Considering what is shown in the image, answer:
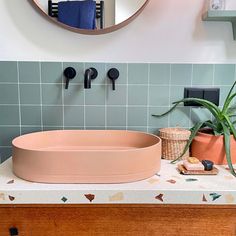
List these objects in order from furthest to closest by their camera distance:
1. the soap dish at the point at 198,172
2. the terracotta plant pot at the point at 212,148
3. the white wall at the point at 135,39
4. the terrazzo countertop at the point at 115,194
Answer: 1. the white wall at the point at 135,39
2. the terracotta plant pot at the point at 212,148
3. the soap dish at the point at 198,172
4. the terrazzo countertop at the point at 115,194

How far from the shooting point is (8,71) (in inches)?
45.9

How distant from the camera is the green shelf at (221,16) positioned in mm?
1016

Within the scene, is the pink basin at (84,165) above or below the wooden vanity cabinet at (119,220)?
above

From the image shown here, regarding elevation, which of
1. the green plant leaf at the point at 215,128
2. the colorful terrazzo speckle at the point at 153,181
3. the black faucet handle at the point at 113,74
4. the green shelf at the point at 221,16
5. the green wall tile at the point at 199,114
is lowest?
the colorful terrazzo speckle at the point at 153,181

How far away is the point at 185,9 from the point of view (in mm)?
1135

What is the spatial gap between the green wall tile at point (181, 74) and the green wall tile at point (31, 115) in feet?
2.13

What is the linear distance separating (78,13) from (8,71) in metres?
0.42

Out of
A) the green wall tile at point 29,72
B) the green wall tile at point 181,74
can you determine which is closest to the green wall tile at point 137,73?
the green wall tile at point 181,74

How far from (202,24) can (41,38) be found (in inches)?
28.8

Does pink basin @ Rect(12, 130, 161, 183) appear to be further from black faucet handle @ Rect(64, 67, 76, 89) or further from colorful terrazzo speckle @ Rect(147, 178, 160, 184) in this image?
black faucet handle @ Rect(64, 67, 76, 89)

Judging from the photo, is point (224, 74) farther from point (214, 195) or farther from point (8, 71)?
point (8, 71)

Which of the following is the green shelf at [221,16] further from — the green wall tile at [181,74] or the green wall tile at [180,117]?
the green wall tile at [180,117]

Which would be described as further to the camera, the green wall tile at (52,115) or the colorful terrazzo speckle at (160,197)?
the green wall tile at (52,115)

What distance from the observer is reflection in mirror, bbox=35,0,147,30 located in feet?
3.68
